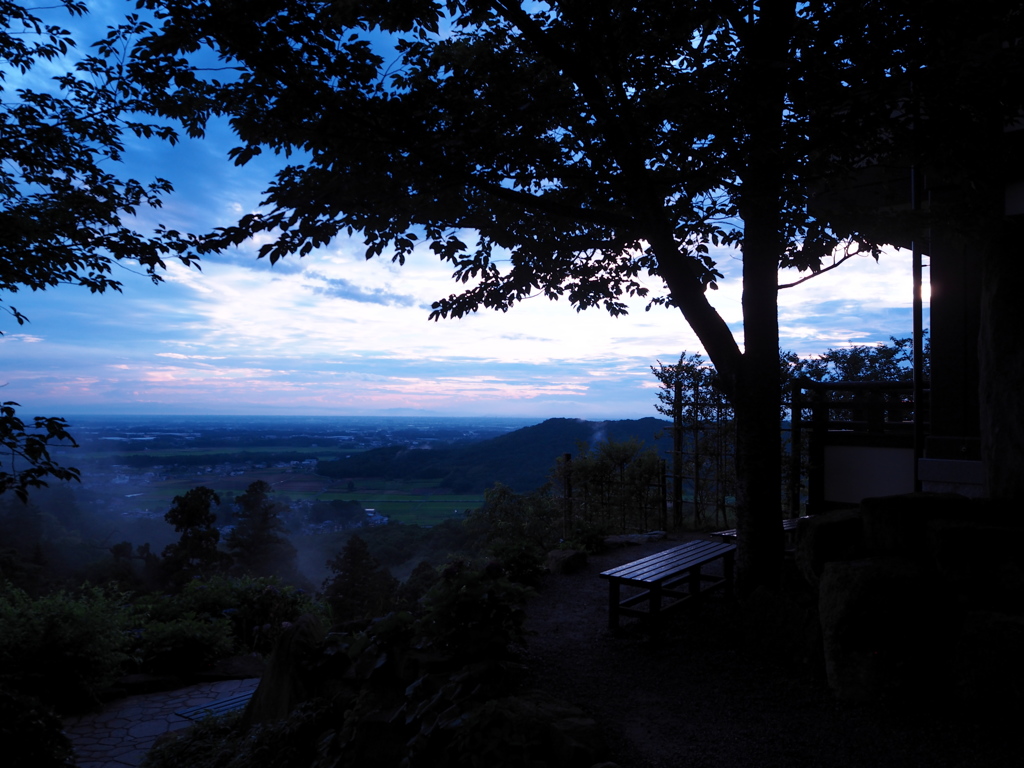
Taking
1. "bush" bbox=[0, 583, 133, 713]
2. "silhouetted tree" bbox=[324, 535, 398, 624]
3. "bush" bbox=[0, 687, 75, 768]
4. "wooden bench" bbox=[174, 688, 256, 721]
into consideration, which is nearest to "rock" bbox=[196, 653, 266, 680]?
"wooden bench" bbox=[174, 688, 256, 721]

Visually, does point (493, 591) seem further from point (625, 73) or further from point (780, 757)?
point (625, 73)

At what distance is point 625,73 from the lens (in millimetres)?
5578

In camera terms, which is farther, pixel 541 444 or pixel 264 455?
pixel 264 455

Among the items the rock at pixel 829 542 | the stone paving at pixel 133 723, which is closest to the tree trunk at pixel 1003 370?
the rock at pixel 829 542

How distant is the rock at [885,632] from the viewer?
3346mm

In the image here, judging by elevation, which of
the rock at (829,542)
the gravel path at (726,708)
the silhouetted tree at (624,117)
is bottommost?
the gravel path at (726,708)

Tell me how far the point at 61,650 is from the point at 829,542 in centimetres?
772

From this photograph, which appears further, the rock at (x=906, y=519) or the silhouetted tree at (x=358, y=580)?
the silhouetted tree at (x=358, y=580)

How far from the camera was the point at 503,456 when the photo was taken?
2553cm

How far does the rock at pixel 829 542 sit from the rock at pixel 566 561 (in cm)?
348

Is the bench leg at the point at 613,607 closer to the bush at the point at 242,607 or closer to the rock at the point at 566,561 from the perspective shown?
the rock at the point at 566,561

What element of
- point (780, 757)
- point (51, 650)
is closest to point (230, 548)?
point (51, 650)

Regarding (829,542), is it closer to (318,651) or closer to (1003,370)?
(1003,370)

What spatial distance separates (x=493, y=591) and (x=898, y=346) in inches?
668
